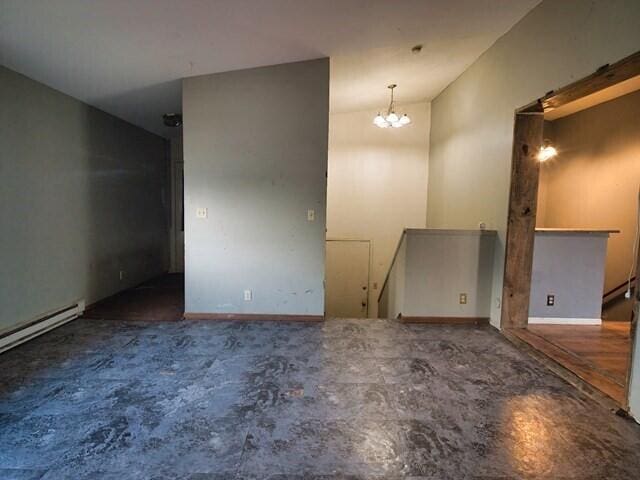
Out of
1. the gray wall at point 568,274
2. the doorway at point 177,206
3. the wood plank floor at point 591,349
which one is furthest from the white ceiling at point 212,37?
the wood plank floor at point 591,349

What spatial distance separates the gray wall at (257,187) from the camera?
3500mm

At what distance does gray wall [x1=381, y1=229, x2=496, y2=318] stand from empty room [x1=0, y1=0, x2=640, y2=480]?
2 cm

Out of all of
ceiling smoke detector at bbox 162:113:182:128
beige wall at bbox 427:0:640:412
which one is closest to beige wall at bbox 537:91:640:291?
beige wall at bbox 427:0:640:412

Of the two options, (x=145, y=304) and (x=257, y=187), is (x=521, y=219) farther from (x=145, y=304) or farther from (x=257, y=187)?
(x=145, y=304)

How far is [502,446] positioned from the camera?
1762 mm

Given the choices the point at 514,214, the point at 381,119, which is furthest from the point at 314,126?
the point at 514,214

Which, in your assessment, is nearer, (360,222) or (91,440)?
(91,440)

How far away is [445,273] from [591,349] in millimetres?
1364

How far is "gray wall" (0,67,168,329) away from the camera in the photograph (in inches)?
116

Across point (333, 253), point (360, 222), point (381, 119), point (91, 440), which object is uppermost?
point (381, 119)

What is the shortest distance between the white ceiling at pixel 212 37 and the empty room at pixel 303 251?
0.08 ft

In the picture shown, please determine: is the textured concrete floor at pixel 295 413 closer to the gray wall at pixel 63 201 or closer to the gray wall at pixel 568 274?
the gray wall at pixel 63 201

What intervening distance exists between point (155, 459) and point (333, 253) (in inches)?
186

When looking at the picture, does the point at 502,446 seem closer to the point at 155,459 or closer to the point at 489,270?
the point at 155,459
